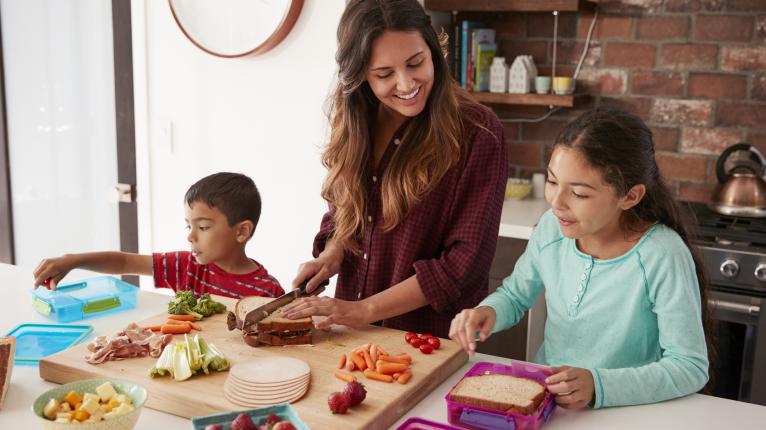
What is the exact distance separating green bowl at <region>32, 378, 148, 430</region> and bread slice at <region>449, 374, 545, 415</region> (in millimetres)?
518

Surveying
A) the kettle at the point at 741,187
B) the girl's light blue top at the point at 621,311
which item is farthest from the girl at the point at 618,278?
the kettle at the point at 741,187

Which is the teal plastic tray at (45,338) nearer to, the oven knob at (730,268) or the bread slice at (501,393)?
the bread slice at (501,393)

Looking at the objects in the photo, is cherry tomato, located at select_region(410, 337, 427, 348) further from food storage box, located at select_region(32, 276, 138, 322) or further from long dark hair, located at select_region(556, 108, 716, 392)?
food storage box, located at select_region(32, 276, 138, 322)

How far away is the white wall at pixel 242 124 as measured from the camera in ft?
9.59

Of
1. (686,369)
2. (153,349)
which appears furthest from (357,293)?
(686,369)

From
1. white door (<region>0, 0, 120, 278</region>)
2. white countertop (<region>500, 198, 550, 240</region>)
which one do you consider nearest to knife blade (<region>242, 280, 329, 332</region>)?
white countertop (<region>500, 198, 550, 240</region>)

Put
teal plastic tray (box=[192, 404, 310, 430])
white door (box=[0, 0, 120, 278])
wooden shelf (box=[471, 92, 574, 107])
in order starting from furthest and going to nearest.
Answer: white door (box=[0, 0, 120, 278]) < wooden shelf (box=[471, 92, 574, 107]) < teal plastic tray (box=[192, 404, 310, 430])

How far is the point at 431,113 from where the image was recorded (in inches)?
71.7

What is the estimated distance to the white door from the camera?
3.44 meters

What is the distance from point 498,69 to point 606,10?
0.49 meters

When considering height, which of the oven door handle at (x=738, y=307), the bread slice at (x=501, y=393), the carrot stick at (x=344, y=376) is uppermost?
the bread slice at (x=501, y=393)

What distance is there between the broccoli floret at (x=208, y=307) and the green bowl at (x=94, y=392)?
466mm

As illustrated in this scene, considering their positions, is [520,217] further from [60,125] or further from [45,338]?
[60,125]

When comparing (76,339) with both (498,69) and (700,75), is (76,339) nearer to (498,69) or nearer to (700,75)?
(498,69)
